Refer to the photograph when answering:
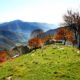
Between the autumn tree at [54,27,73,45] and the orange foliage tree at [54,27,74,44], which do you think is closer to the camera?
the orange foliage tree at [54,27,74,44]

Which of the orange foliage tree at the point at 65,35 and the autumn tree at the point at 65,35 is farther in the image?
the autumn tree at the point at 65,35

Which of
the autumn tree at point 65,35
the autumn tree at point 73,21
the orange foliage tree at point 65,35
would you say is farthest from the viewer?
the autumn tree at point 65,35

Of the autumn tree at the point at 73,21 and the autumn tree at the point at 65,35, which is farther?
the autumn tree at the point at 65,35

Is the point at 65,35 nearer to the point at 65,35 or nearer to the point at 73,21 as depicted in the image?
the point at 65,35

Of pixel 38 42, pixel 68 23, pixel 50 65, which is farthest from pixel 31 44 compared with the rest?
pixel 50 65

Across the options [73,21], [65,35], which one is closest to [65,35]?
[65,35]

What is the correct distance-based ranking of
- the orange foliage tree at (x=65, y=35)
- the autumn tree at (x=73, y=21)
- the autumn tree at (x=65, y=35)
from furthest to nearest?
the autumn tree at (x=65, y=35), the orange foliage tree at (x=65, y=35), the autumn tree at (x=73, y=21)

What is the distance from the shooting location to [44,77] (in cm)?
2462

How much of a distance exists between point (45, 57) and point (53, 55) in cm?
172

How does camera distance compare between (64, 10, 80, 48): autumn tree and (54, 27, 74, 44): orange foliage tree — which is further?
(54, 27, 74, 44): orange foliage tree

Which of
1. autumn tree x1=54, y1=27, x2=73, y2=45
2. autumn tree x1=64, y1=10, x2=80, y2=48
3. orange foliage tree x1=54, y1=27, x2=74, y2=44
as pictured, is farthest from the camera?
autumn tree x1=54, y1=27, x2=73, y2=45

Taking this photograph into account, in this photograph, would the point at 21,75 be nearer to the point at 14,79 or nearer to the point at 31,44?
the point at 14,79

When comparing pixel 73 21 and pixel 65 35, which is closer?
pixel 73 21

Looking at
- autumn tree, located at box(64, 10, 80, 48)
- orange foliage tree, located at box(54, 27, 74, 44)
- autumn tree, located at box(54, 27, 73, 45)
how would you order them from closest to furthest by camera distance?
autumn tree, located at box(64, 10, 80, 48) → orange foliage tree, located at box(54, 27, 74, 44) → autumn tree, located at box(54, 27, 73, 45)
